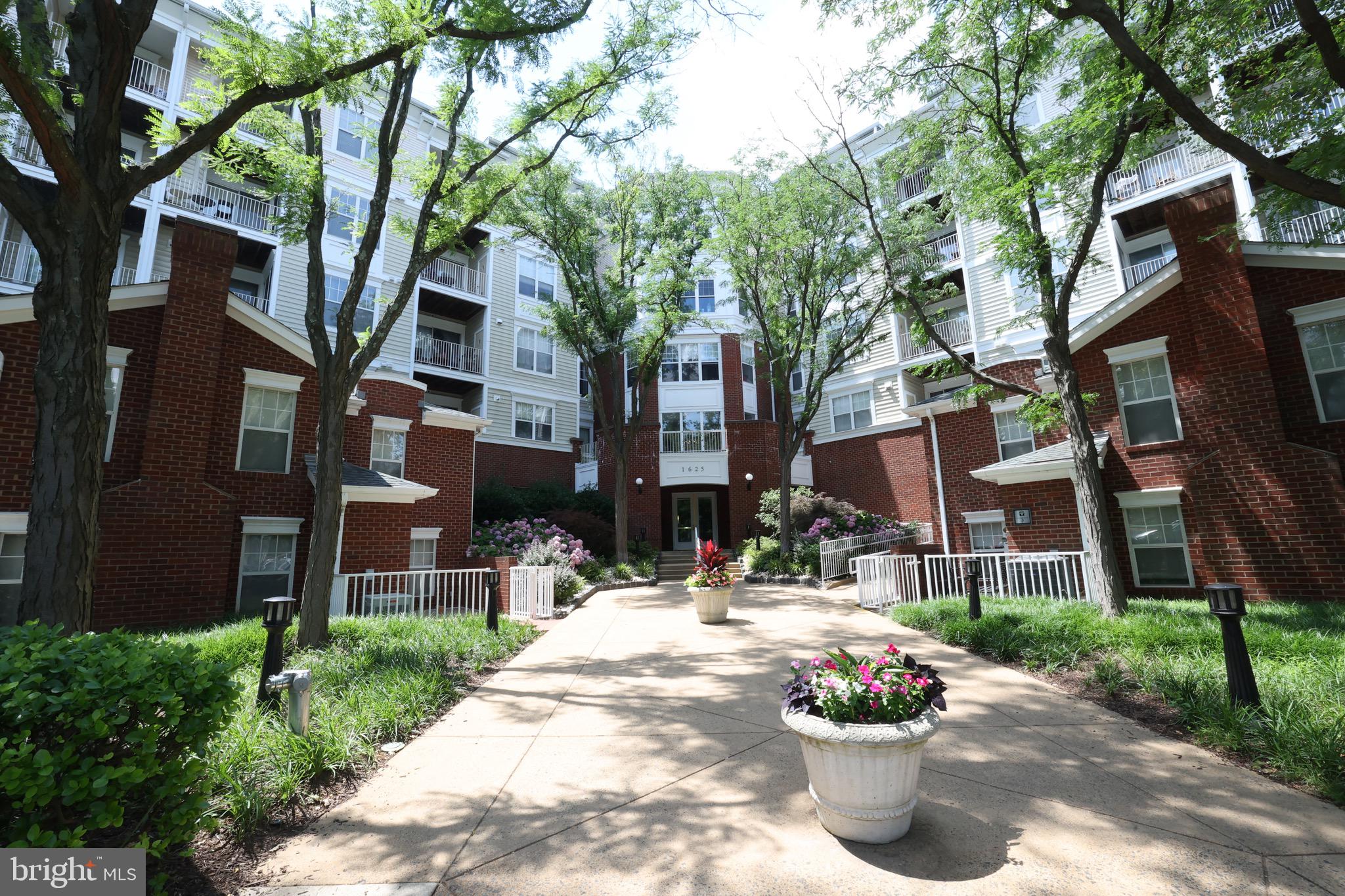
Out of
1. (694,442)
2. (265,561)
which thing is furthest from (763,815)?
(694,442)

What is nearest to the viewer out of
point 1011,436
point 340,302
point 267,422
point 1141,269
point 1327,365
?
point 1327,365

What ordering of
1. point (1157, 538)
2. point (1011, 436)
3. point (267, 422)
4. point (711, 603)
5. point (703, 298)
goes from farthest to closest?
point (703, 298), point (1011, 436), point (267, 422), point (1157, 538), point (711, 603)

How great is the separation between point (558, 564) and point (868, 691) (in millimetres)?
11569

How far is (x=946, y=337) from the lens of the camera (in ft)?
70.5

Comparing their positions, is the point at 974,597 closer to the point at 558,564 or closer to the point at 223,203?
the point at 558,564

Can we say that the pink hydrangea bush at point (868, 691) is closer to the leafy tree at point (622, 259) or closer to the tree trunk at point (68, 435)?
the tree trunk at point (68, 435)

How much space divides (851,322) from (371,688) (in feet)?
59.7

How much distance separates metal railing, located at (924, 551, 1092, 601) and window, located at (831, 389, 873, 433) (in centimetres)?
1069

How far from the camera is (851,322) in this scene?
64.5 ft

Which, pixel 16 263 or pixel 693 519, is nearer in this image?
pixel 16 263

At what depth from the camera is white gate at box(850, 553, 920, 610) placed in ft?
37.8

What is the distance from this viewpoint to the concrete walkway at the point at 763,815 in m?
2.84

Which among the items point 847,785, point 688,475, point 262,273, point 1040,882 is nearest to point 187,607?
point 847,785

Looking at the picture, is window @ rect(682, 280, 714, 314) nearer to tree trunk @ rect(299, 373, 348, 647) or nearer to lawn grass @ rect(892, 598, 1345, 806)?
lawn grass @ rect(892, 598, 1345, 806)
